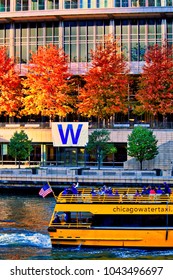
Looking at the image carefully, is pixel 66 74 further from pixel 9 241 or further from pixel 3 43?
pixel 9 241

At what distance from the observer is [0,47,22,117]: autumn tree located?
291 feet

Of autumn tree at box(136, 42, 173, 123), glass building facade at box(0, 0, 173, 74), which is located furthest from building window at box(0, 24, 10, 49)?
autumn tree at box(136, 42, 173, 123)

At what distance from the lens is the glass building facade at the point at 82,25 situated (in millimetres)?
91000

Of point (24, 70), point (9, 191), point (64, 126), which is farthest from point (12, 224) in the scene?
point (24, 70)

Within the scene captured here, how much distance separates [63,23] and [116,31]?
730cm

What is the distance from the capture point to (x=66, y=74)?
3484 inches

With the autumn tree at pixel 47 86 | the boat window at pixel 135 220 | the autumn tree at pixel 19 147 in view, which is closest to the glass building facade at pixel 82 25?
the autumn tree at pixel 47 86

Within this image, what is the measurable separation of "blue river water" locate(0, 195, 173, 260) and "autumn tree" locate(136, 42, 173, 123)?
1412 inches

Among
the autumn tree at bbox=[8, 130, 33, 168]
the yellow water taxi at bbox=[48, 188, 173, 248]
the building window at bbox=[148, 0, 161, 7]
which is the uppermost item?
the building window at bbox=[148, 0, 161, 7]

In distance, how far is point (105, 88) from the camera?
3337 inches

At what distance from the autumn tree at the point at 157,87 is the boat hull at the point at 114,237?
4552cm

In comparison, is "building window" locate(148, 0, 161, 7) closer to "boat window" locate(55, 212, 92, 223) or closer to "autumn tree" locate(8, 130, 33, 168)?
"autumn tree" locate(8, 130, 33, 168)

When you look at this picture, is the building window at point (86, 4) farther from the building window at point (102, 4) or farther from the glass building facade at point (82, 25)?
the building window at point (102, 4)

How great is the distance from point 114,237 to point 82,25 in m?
59.5
